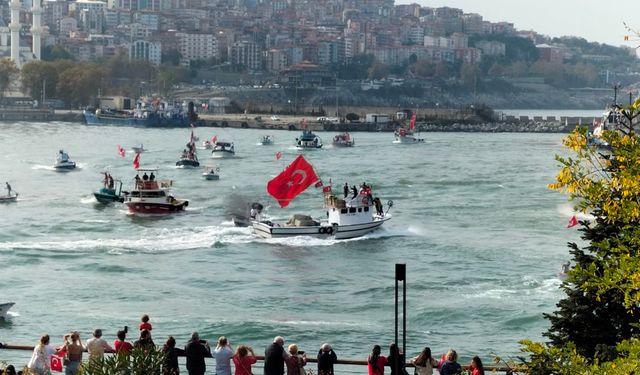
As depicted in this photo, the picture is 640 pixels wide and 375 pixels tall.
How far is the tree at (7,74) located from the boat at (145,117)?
39.2 feet

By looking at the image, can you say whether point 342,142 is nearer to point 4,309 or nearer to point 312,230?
point 312,230

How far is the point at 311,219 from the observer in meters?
26.6

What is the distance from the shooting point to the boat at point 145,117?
86.8 meters

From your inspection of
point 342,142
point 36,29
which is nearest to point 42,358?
point 342,142

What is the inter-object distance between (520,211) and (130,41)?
129101 millimetres

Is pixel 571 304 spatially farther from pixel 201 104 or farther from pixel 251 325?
pixel 201 104

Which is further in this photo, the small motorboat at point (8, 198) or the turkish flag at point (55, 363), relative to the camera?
the small motorboat at point (8, 198)

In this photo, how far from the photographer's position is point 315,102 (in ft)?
437

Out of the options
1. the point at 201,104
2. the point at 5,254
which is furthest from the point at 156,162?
A: the point at 201,104

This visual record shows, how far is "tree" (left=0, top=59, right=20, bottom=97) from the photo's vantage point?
101625mm

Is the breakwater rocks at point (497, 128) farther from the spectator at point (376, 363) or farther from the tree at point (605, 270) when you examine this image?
the tree at point (605, 270)

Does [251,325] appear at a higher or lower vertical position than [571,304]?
lower

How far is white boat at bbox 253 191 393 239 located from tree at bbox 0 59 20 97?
3051 inches

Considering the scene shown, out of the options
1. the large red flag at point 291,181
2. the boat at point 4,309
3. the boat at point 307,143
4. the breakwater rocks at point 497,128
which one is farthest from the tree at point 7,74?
the boat at point 4,309
